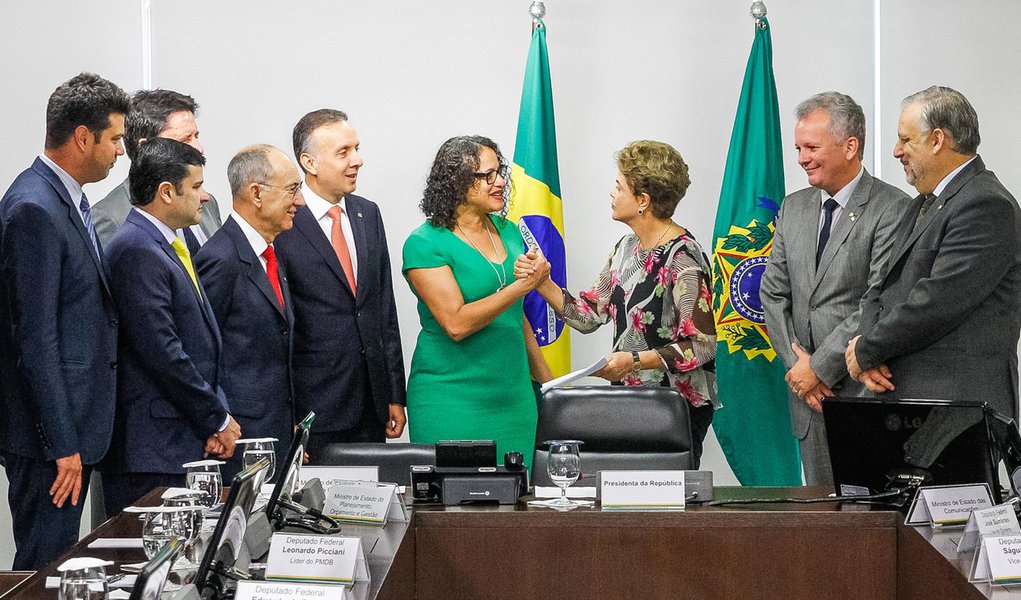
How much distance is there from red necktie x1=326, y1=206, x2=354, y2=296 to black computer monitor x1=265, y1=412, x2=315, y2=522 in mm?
1759

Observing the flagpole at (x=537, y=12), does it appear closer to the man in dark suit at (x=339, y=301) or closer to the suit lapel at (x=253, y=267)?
the man in dark suit at (x=339, y=301)

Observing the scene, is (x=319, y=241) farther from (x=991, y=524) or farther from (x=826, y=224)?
(x=991, y=524)

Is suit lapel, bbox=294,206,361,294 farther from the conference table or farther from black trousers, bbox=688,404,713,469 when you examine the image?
the conference table

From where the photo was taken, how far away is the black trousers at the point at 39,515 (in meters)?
3.24

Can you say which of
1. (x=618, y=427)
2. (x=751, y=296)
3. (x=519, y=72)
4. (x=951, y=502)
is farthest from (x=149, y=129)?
(x=951, y=502)

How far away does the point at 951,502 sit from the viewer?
7.59 feet

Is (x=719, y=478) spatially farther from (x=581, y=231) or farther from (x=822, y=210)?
(x=822, y=210)

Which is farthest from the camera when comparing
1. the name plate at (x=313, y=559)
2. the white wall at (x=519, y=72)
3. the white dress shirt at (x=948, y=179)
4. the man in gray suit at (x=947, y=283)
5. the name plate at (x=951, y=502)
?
the white wall at (x=519, y=72)

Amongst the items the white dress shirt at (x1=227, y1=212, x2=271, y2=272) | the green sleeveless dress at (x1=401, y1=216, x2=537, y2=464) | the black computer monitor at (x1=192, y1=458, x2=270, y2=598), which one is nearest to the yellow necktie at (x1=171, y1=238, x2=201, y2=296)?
the white dress shirt at (x1=227, y1=212, x2=271, y2=272)

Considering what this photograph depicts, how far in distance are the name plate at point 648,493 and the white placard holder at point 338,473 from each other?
57 centimetres

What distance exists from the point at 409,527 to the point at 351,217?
2.07 meters

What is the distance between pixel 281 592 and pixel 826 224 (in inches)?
123

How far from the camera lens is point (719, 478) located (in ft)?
18.4

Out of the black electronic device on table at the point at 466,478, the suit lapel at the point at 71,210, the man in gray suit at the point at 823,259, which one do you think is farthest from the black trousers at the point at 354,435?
the man in gray suit at the point at 823,259
